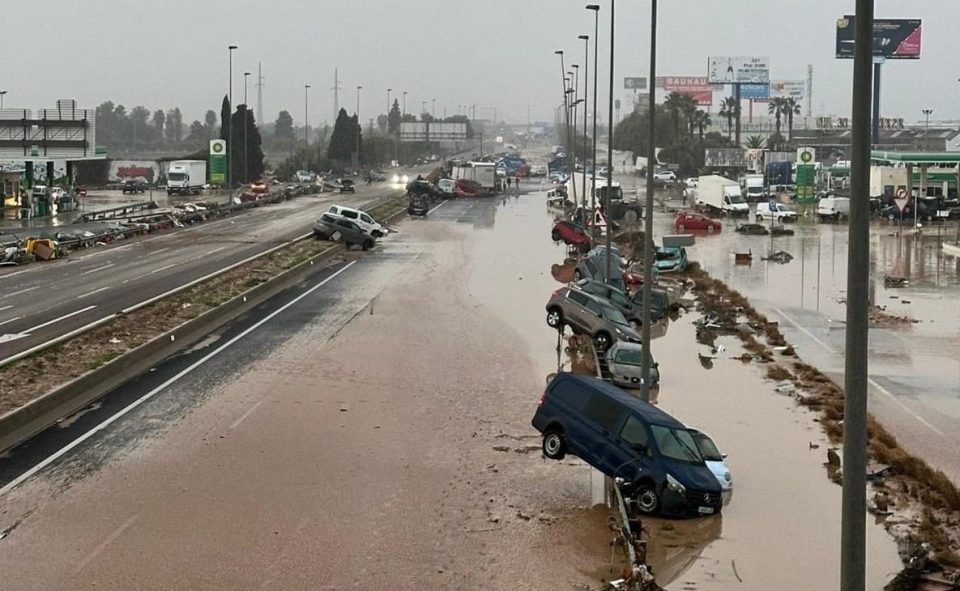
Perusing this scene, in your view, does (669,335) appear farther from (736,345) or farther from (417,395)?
(417,395)

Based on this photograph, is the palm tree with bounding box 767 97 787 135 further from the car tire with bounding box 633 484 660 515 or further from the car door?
the car tire with bounding box 633 484 660 515

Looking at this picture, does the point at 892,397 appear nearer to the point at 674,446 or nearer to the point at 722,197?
the point at 674,446

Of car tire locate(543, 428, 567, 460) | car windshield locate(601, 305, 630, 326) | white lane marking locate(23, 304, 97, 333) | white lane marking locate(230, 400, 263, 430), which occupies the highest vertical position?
car windshield locate(601, 305, 630, 326)

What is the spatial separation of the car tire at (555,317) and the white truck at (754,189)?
62.1 meters

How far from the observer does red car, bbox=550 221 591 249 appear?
2220 inches

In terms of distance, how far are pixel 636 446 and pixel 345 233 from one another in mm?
40446

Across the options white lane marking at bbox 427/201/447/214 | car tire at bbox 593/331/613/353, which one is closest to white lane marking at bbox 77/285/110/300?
car tire at bbox 593/331/613/353

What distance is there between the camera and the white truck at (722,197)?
262 ft

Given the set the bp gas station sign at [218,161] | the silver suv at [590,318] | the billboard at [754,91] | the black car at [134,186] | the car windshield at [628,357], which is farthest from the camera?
the billboard at [754,91]

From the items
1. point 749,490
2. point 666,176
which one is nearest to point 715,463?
point 749,490

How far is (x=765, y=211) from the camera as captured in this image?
7431 centimetres

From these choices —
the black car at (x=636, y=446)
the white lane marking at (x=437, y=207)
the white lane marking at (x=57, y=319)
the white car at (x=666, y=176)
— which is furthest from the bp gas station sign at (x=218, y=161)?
the black car at (x=636, y=446)

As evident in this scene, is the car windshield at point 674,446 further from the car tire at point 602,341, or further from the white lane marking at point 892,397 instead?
the car tire at point 602,341

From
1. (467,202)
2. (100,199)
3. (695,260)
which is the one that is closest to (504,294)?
(695,260)
